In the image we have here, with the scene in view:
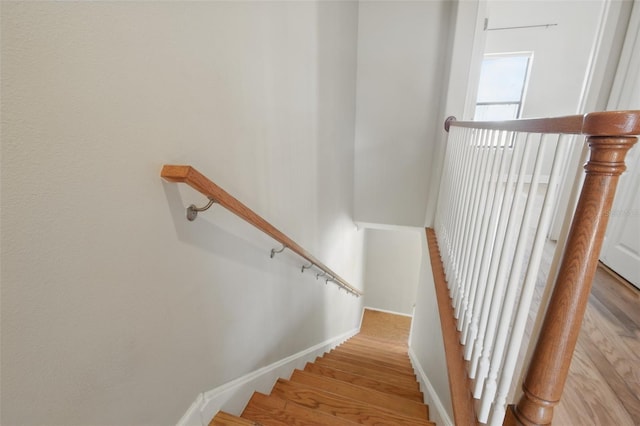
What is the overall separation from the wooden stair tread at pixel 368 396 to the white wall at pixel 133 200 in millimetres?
488

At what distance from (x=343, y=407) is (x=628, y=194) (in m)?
2.37

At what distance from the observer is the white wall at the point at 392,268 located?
201 inches

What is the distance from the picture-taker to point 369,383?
2.04 meters

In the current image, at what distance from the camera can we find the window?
15.6 ft

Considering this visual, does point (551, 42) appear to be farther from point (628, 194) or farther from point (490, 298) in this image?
point (490, 298)

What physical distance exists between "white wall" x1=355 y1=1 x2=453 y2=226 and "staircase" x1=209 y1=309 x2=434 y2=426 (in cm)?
162

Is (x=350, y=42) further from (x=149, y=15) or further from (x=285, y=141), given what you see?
(x=149, y=15)

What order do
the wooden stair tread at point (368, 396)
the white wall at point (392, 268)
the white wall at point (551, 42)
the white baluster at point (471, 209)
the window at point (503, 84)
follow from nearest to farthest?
the white baluster at point (471, 209), the wooden stair tread at point (368, 396), the white wall at point (551, 42), the window at point (503, 84), the white wall at point (392, 268)

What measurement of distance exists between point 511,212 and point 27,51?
1213 millimetres

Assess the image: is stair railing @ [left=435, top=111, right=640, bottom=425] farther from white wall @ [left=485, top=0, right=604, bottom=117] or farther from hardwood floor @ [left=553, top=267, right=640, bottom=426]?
white wall @ [left=485, top=0, right=604, bottom=117]

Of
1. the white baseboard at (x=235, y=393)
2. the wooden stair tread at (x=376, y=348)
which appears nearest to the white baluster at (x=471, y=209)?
the white baseboard at (x=235, y=393)

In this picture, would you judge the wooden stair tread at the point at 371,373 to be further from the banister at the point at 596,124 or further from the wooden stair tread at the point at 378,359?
the banister at the point at 596,124

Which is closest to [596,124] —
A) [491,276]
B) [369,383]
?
[491,276]

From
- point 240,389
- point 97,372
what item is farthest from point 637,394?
point 97,372
